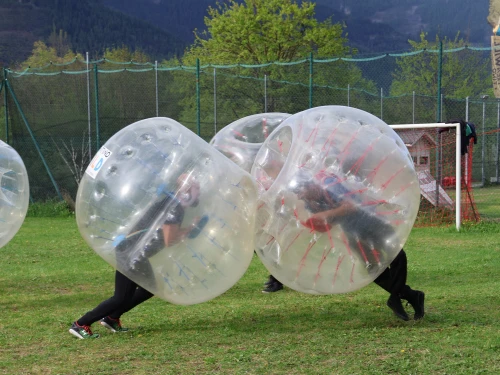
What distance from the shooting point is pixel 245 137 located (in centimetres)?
617

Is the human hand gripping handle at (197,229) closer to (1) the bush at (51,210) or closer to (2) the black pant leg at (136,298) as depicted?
(2) the black pant leg at (136,298)

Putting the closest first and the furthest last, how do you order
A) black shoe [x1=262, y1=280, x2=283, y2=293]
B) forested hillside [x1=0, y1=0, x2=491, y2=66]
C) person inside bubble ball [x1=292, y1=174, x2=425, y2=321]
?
person inside bubble ball [x1=292, y1=174, x2=425, y2=321] < black shoe [x1=262, y1=280, x2=283, y2=293] < forested hillside [x1=0, y1=0, x2=491, y2=66]

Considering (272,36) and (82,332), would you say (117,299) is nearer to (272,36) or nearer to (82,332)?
(82,332)

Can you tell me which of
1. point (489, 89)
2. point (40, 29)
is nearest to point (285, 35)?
point (489, 89)

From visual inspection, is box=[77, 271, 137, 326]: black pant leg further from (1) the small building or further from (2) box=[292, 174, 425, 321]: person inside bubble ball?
(1) the small building

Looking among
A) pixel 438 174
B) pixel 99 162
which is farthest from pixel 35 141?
pixel 99 162

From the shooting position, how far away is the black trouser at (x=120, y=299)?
5.52 meters

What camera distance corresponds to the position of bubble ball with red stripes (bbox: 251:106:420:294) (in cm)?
475

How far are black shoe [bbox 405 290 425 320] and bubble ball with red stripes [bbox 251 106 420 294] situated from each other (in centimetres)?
93

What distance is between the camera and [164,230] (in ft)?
15.1

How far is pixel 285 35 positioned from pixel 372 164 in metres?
27.9

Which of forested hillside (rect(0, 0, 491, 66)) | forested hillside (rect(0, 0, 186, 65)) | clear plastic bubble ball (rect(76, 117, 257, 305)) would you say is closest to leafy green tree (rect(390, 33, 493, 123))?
clear plastic bubble ball (rect(76, 117, 257, 305))

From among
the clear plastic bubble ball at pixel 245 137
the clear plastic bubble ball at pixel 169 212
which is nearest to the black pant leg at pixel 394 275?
the clear plastic bubble ball at pixel 169 212

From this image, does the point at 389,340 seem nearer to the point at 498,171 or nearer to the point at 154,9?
the point at 498,171
